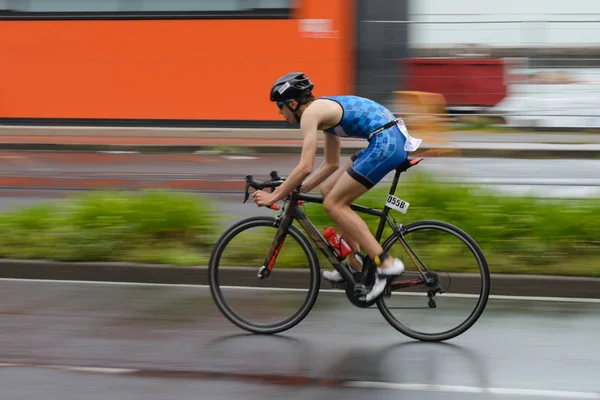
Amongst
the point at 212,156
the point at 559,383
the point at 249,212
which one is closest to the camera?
the point at 559,383

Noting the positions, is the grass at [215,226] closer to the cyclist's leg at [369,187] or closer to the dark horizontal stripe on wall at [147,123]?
the cyclist's leg at [369,187]

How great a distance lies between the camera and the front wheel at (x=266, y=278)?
624cm

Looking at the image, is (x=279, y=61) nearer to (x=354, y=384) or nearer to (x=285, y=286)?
(x=285, y=286)

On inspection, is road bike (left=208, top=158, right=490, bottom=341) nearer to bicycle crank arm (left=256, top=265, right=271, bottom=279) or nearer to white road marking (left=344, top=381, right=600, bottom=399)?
bicycle crank arm (left=256, top=265, right=271, bottom=279)

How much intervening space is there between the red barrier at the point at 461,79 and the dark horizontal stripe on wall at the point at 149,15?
5672 mm

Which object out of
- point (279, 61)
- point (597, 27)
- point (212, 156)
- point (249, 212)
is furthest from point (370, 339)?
point (279, 61)

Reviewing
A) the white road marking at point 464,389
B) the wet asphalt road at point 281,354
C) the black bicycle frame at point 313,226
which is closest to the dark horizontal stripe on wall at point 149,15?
the wet asphalt road at point 281,354

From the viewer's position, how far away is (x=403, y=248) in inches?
237

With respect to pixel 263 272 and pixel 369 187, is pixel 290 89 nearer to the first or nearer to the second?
pixel 369 187

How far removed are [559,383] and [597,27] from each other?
7.83m

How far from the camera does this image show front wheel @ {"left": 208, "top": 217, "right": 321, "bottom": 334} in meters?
6.24

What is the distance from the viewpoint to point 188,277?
7.64 metres

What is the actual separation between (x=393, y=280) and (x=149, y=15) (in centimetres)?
1415

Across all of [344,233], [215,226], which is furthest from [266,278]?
[215,226]
